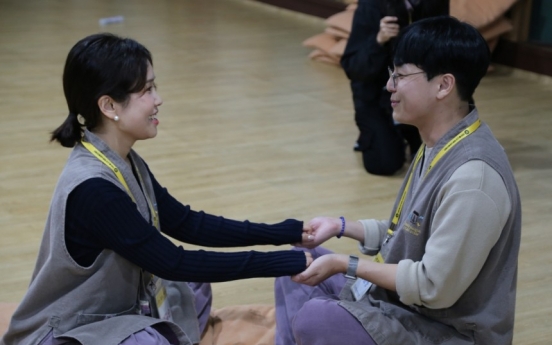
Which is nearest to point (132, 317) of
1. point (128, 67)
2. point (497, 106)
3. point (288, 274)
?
point (288, 274)

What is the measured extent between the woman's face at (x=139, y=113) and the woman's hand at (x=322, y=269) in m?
0.53

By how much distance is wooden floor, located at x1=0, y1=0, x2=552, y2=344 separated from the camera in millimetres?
3455

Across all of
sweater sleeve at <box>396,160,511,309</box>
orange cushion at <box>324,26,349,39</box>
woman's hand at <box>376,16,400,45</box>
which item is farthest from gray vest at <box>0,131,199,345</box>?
orange cushion at <box>324,26,349,39</box>

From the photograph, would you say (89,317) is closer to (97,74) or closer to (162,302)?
(162,302)

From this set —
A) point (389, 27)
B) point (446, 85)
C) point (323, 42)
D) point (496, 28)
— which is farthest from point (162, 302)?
point (323, 42)

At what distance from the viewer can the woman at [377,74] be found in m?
3.99

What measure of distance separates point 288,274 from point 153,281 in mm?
358

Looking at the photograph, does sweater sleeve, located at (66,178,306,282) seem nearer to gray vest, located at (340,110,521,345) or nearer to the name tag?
the name tag

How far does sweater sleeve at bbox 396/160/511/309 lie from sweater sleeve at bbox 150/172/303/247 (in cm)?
55

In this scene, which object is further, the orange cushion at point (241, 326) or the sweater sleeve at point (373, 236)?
the orange cushion at point (241, 326)

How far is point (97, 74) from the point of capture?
209cm

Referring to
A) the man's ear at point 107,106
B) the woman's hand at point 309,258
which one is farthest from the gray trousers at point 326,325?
the man's ear at point 107,106

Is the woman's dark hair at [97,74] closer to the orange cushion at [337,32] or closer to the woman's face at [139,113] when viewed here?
the woman's face at [139,113]

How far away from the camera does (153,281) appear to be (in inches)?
90.5
